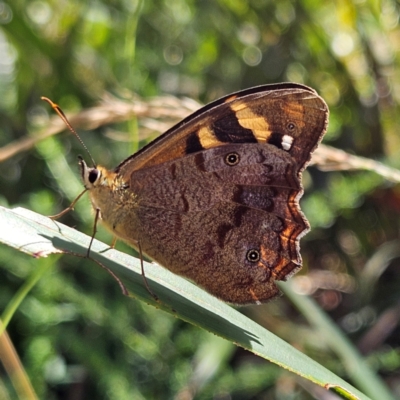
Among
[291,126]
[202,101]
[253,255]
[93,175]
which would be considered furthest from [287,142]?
[202,101]

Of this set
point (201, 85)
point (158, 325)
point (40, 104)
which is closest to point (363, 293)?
point (158, 325)

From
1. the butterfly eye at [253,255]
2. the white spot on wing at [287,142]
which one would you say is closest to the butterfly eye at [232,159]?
the white spot on wing at [287,142]

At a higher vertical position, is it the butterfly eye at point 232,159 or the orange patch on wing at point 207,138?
the orange patch on wing at point 207,138

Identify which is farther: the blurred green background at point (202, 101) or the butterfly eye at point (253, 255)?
the blurred green background at point (202, 101)

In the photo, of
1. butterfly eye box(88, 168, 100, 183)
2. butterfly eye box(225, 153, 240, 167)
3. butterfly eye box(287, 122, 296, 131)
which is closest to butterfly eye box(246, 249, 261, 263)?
butterfly eye box(225, 153, 240, 167)

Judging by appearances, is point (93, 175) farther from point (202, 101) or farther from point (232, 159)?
point (202, 101)

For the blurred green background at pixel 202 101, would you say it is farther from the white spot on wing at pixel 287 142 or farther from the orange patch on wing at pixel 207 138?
the white spot on wing at pixel 287 142

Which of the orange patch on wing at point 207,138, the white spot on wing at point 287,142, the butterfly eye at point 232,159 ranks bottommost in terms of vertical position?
the butterfly eye at point 232,159

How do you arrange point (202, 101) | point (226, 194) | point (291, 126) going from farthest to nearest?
point (202, 101), point (226, 194), point (291, 126)
